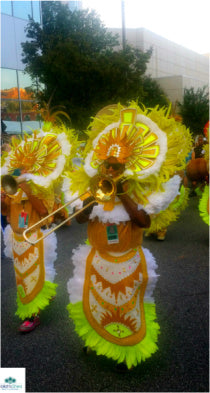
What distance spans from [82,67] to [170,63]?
23557 millimetres

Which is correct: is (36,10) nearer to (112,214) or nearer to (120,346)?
(112,214)

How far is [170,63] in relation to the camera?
33438mm

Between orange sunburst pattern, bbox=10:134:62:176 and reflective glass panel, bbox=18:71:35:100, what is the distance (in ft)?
39.1

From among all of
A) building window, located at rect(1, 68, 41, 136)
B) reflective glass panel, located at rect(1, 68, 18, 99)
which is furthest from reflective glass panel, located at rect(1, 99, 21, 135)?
reflective glass panel, located at rect(1, 68, 18, 99)

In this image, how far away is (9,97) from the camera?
50.0 feet

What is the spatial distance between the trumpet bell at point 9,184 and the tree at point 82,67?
9.07 metres

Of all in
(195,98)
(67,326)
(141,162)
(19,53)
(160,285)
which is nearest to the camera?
(141,162)

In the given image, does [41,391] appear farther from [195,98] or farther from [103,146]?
[195,98]

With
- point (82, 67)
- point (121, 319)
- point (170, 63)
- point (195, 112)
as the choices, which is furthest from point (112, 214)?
point (170, 63)

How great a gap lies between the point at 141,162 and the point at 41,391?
1851 millimetres

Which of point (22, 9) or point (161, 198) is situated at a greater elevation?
point (22, 9)

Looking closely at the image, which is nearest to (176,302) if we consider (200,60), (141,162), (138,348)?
(138,348)

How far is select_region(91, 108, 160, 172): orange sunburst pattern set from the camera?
9.06ft
